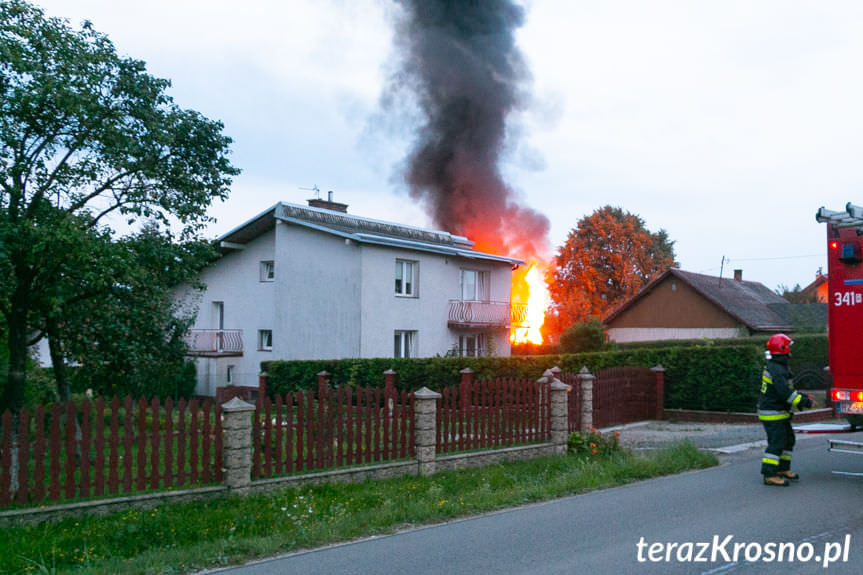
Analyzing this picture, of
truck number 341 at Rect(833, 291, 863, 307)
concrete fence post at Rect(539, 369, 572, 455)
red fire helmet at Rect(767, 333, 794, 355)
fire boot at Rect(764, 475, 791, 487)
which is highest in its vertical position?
truck number 341 at Rect(833, 291, 863, 307)

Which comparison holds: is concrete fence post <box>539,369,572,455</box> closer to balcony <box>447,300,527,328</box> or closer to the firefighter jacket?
the firefighter jacket

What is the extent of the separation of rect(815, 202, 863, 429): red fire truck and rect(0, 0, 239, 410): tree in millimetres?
8355

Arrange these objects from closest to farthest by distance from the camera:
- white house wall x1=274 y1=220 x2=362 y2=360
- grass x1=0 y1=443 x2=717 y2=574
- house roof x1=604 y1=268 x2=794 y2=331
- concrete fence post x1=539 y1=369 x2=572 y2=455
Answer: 1. grass x1=0 y1=443 x2=717 y2=574
2. concrete fence post x1=539 y1=369 x2=572 y2=455
3. white house wall x1=274 y1=220 x2=362 y2=360
4. house roof x1=604 y1=268 x2=794 y2=331

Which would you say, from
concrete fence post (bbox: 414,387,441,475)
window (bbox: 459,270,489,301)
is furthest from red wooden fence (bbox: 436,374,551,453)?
window (bbox: 459,270,489,301)

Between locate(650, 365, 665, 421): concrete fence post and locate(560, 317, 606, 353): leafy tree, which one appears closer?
locate(650, 365, 665, 421): concrete fence post

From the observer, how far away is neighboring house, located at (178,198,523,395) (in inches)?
1126

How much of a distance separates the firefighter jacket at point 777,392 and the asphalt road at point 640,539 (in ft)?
3.03

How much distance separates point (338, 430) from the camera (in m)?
10.6

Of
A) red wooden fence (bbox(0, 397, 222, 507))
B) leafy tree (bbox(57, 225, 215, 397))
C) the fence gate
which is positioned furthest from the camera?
the fence gate

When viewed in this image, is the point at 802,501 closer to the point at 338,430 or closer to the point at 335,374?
the point at 338,430

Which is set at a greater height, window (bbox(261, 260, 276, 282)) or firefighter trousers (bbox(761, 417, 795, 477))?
window (bbox(261, 260, 276, 282))

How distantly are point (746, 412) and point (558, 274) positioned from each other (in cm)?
3636

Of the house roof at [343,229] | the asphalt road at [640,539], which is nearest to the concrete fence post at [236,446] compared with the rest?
the asphalt road at [640,539]

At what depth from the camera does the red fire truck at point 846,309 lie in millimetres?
9812
